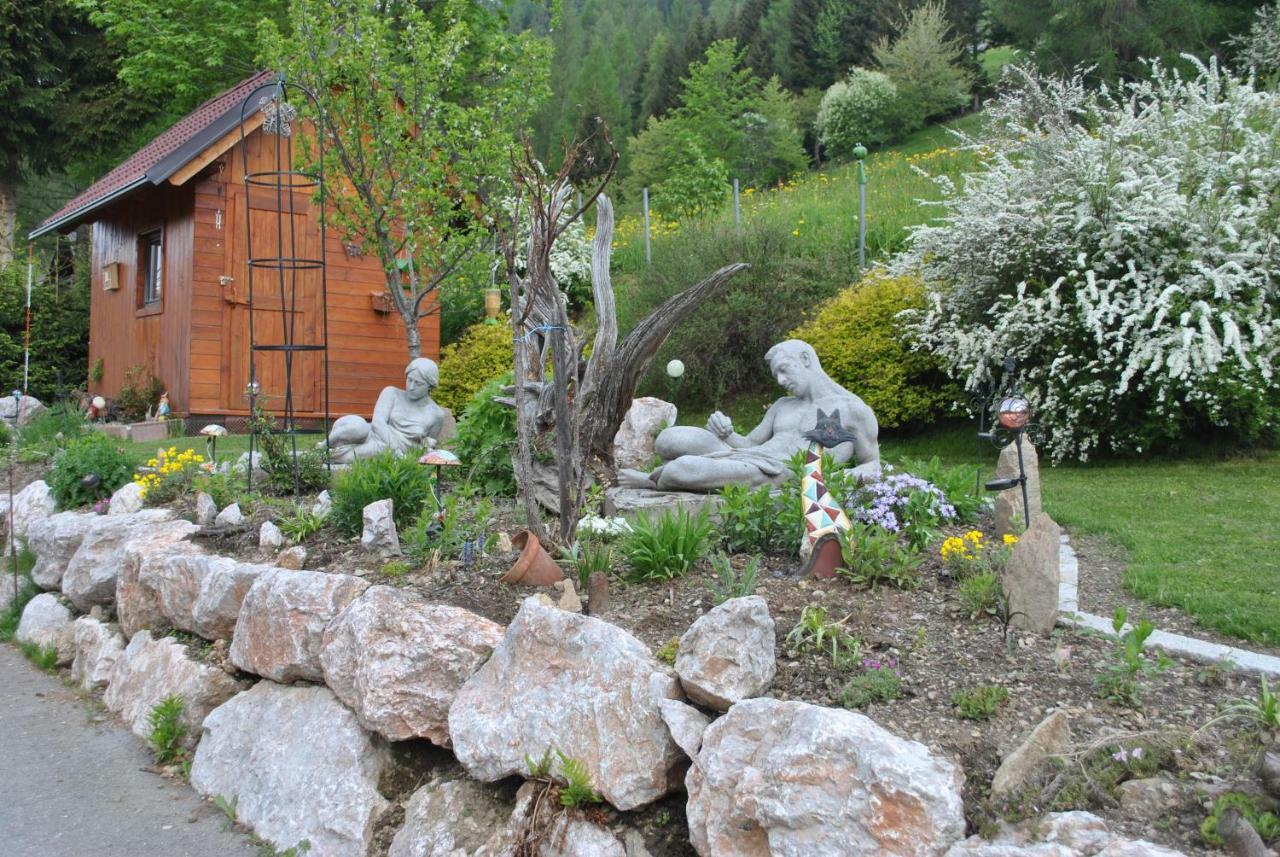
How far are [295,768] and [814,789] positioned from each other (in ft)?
8.74

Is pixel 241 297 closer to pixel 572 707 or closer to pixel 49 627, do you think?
pixel 49 627

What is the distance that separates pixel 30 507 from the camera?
347 inches

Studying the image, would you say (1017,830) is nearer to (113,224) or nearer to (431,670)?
(431,670)

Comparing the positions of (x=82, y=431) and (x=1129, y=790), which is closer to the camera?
(x=1129, y=790)

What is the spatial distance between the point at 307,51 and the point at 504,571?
26.1 ft

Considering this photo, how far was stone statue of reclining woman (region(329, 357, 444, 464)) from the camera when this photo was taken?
7305 millimetres

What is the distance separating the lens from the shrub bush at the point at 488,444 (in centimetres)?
696

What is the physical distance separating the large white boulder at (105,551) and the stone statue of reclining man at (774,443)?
10.4 feet

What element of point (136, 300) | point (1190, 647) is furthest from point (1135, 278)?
point (136, 300)

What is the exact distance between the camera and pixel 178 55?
18781 mm

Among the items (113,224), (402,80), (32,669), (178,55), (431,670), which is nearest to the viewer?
(431,670)

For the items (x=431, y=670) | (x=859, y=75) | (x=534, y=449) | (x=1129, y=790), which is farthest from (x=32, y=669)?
(x=859, y=75)

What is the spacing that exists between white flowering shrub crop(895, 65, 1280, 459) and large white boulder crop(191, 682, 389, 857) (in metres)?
5.90

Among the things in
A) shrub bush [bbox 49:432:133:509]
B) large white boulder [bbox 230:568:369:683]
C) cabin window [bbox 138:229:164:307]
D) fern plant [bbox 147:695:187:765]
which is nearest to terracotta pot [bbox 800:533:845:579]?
large white boulder [bbox 230:568:369:683]
